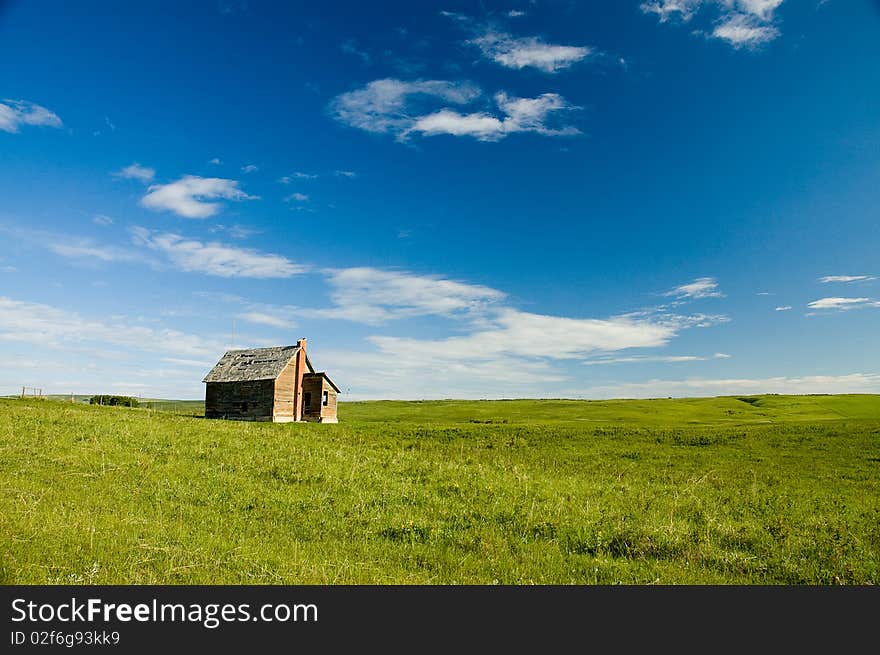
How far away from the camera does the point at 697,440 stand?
39.8 metres

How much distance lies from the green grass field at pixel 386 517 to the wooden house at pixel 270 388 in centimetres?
3727

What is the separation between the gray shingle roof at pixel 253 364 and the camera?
214 feet

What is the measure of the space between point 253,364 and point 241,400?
15.1ft

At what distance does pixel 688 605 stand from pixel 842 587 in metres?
4.04

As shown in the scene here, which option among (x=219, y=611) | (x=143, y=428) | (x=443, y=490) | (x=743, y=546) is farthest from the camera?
(x=143, y=428)

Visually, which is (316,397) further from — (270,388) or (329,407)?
(270,388)

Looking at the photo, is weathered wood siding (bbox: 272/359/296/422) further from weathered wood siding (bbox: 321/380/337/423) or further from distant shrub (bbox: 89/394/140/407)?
distant shrub (bbox: 89/394/140/407)

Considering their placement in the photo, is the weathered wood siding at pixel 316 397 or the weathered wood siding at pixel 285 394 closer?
the weathered wood siding at pixel 285 394

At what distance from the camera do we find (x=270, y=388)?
64062 millimetres

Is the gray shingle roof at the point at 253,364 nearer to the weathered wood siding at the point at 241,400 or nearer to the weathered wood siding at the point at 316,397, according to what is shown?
the weathered wood siding at the point at 241,400

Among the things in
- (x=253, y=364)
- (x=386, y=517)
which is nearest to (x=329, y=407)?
(x=253, y=364)

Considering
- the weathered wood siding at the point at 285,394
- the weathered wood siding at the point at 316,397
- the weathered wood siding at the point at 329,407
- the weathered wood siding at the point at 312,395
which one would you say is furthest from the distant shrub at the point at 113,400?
the weathered wood siding at the point at 329,407

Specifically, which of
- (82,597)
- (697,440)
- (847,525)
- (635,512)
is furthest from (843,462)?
(82,597)

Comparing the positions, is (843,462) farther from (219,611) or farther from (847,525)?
(219,611)
